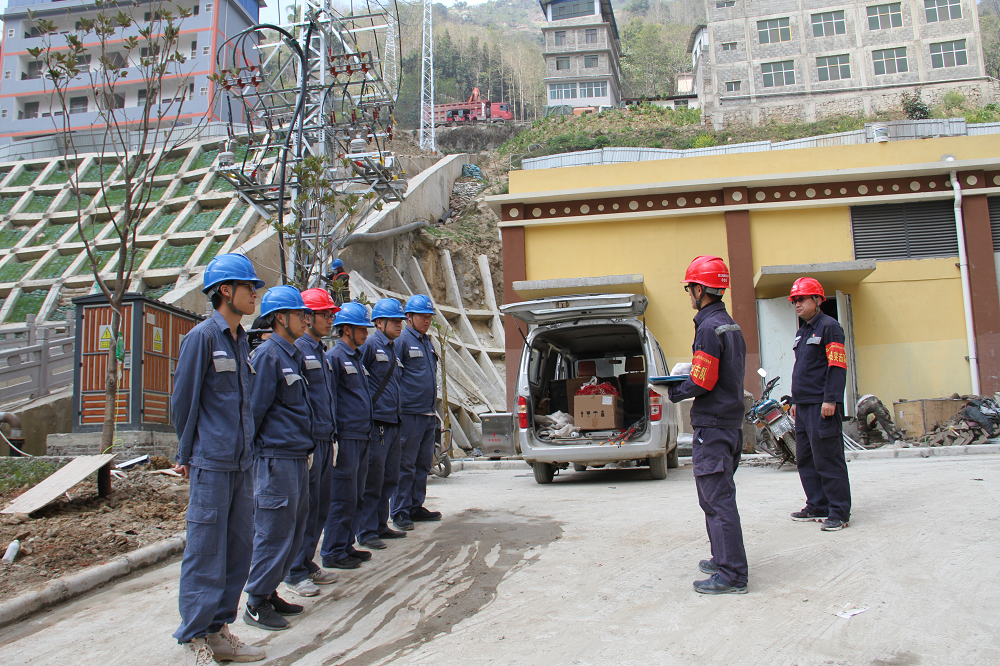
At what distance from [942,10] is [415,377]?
161 ft

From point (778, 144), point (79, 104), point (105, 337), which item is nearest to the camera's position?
point (105, 337)

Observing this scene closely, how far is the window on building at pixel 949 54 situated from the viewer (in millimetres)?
41625

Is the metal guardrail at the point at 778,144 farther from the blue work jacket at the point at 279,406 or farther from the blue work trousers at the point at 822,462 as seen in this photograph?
the blue work jacket at the point at 279,406

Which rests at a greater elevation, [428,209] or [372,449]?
[428,209]

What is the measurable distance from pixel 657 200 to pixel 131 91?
44456mm

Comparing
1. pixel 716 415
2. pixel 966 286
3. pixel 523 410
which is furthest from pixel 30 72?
pixel 716 415

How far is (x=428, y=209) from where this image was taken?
26359mm

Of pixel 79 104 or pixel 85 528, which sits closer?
pixel 85 528

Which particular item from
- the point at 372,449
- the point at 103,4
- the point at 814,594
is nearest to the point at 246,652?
the point at 372,449

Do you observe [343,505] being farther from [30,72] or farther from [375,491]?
[30,72]

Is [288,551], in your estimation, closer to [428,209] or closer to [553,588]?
[553,588]

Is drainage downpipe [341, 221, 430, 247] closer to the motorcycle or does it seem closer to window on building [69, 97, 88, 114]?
the motorcycle

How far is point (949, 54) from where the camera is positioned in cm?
4178

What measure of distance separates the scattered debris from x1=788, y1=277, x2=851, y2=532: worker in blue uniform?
177 centimetres
